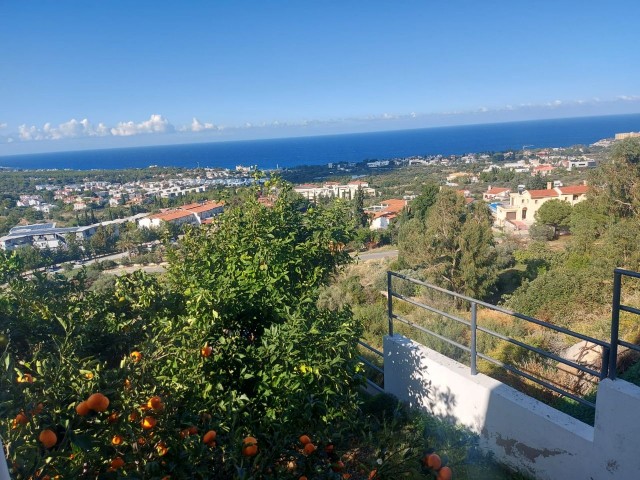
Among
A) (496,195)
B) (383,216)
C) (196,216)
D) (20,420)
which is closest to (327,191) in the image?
(383,216)

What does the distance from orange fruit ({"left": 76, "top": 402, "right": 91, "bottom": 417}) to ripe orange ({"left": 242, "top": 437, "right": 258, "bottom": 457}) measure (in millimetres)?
603

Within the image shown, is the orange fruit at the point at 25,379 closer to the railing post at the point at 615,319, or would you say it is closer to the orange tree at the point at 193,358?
the orange tree at the point at 193,358

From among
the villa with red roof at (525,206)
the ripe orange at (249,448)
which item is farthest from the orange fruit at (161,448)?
the villa with red roof at (525,206)

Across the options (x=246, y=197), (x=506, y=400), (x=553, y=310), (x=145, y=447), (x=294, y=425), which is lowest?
(x=553, y=310)

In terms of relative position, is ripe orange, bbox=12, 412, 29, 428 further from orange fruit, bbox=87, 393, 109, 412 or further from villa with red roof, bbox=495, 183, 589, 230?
villa with red roof, bbox=495, 183, 589, 230

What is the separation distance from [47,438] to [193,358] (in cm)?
111

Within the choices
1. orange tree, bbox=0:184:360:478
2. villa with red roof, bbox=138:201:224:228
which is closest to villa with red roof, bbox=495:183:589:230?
villa with red roof, bbox=138:201:224:228

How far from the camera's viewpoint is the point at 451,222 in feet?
51.9

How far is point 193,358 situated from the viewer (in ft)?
7.93

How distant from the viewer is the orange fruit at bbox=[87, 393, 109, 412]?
145cm

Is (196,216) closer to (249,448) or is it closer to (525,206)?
(249,448)

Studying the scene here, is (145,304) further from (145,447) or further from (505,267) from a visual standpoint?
(505,267)

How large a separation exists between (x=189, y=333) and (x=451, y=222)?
14371mm

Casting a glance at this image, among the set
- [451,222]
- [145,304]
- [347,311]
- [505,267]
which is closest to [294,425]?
[347,311]
